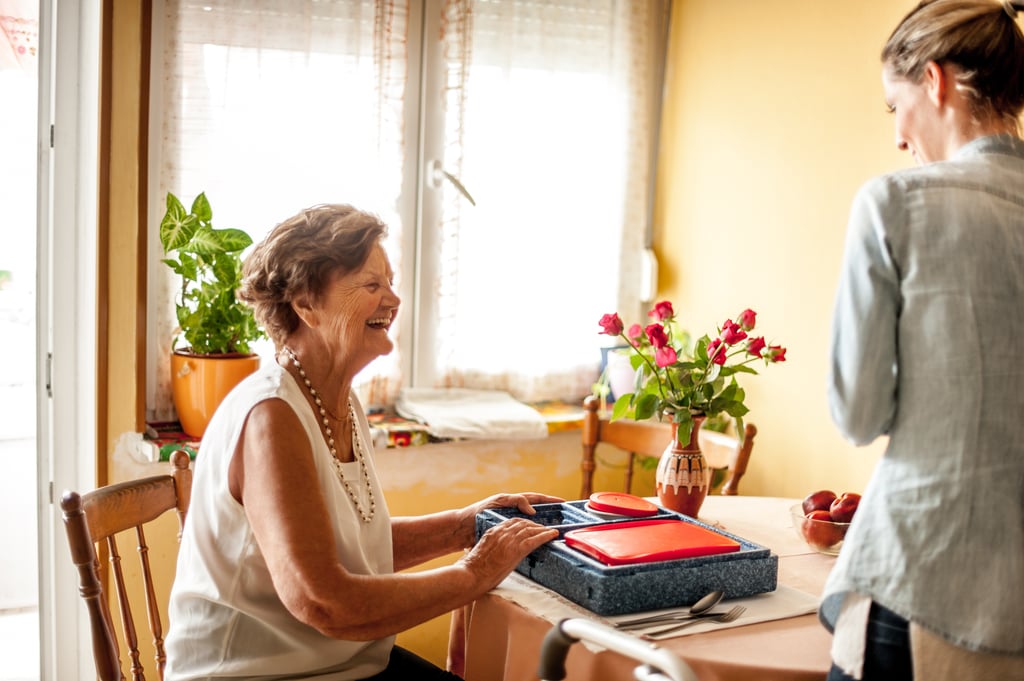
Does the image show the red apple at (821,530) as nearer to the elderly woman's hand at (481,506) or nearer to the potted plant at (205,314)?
the elderly woman's hand at (481,506)

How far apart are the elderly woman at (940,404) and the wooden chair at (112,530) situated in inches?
42.1

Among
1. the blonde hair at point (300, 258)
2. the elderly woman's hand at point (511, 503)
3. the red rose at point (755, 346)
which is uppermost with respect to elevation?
the blonde hair at point (300, 258)

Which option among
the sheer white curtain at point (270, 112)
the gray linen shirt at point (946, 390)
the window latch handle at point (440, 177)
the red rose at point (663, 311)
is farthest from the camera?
the window latch handle at point (440, 177)

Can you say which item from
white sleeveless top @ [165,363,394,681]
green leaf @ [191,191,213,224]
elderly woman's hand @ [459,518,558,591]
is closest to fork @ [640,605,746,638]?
elderly woman's hand @ [459,518,558,591]

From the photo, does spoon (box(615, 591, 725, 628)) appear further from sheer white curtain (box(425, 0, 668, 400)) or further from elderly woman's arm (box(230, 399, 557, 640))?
sheer white curtain (box(425, 0, 668, 400))

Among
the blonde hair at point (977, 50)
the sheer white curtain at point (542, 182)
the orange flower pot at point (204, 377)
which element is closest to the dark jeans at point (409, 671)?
the orange flower pot at point (204, 377)

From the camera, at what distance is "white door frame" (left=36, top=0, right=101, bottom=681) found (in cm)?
245

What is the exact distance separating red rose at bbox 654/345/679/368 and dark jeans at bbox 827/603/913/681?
781 millimetres

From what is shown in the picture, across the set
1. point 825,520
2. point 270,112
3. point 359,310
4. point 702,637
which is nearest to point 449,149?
point 270,112

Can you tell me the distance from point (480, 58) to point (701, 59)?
26.3 inches

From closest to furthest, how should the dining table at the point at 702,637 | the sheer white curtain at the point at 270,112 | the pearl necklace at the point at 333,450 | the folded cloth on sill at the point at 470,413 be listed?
the dining table at the point at 702,637
the pearl necklace at the point at 333,450
the sheer white curtain at the point at 270,112
the folded cloth on sill at the point at 470,413

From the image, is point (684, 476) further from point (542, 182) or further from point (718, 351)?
point (542, 182)

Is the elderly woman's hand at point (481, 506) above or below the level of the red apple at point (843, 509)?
below

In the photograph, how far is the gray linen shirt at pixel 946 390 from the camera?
1.06 metres
